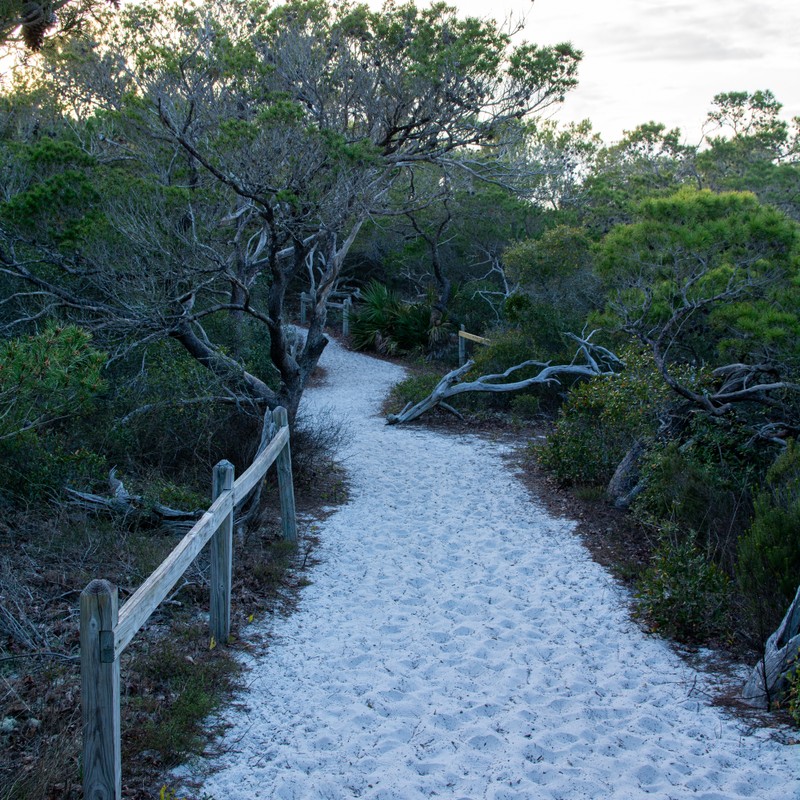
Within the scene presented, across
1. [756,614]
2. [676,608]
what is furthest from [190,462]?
[756,614]

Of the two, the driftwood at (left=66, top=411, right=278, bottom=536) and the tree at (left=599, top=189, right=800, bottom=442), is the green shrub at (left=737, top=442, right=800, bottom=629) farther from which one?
the driftwood at (left=66, top=411, right=278, bottom=536)

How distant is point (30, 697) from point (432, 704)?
7.15 ft

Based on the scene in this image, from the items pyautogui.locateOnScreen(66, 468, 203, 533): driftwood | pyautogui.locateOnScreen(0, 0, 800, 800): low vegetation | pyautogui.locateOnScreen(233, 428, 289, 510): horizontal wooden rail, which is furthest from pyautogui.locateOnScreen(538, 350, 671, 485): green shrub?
pyautogui.locateOnScreen(66, 468, 203, 533): driftwood

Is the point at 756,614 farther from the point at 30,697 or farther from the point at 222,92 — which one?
A: the point at 222,92

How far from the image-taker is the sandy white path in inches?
153

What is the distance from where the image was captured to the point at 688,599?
568 centimetres

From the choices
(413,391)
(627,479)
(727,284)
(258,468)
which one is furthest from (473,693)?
(413,391)

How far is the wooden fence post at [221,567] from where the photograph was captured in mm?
5191

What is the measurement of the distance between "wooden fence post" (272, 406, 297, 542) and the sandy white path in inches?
19.2

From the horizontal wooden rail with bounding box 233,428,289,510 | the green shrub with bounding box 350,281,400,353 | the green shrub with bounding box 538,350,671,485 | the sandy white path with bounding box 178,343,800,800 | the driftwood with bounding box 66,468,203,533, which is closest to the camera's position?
the sandy white path with bounding box 178,343,800,800

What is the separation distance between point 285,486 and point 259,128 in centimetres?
341

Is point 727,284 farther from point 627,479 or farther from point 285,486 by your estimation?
point 285,486

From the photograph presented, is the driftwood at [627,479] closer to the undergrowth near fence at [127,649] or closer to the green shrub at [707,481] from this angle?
the green shrub at [707,481]

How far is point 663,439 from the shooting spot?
27.3 ft
